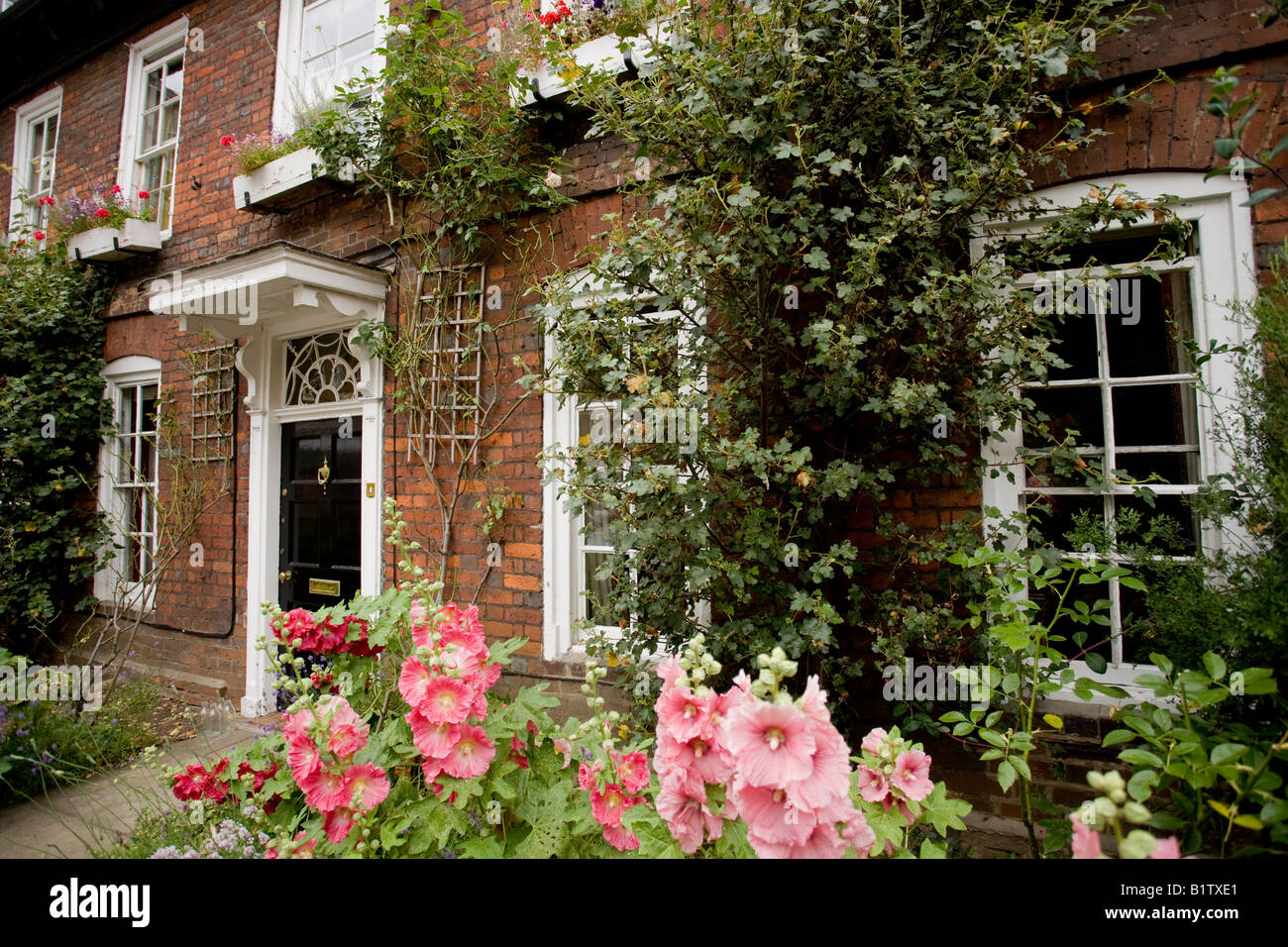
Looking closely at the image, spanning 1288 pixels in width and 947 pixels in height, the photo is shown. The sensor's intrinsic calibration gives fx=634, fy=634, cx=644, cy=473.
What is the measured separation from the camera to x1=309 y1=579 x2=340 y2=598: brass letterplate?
185 inches

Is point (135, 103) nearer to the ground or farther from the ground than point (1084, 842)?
farther from the ground

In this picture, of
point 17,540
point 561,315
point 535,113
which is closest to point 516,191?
point 535,113

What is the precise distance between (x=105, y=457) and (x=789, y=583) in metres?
6.88

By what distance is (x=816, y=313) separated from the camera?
2.61 metres

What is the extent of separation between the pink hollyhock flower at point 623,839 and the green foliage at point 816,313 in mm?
1179

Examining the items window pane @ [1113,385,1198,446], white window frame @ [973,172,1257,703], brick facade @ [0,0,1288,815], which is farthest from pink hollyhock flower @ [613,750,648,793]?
window pane @ [1113,385,1198,446]

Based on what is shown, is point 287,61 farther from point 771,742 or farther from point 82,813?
point 771,742

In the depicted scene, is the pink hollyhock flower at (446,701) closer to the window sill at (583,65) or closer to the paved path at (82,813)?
the paved path at (82,813)

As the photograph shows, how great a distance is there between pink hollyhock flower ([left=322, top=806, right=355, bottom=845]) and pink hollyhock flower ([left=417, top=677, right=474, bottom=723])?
0.98 ft

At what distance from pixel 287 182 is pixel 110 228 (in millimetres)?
2431

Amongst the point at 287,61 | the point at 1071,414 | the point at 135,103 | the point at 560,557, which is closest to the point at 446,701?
the point at 560,557

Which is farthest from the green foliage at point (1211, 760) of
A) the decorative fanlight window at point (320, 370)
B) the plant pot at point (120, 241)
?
the plant pot at point (120, 241)

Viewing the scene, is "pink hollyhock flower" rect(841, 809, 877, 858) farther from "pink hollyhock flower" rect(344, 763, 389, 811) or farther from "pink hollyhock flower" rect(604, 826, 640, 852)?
"pink hollyhock flower" rect(344, 763, 389, 811)

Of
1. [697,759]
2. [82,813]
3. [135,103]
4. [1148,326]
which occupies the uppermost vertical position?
[135,103]
